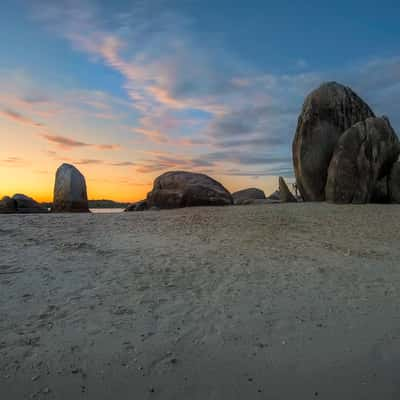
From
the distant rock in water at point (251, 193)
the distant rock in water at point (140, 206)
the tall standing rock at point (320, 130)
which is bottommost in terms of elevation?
the distant rock in water at point (140, 206)

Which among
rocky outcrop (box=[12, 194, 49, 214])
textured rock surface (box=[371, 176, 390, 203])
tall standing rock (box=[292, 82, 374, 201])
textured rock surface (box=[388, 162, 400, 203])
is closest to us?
textured rock surface (box=[388, 162, 400, 203])

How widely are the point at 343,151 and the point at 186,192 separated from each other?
633 cm

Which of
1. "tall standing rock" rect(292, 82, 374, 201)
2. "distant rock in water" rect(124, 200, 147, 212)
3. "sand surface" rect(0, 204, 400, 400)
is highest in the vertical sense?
"tall standing rock" rect(292, 82, 374, 201)

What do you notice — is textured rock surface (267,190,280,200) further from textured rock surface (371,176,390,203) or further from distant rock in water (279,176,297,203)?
textured rock surface (371,176,390,203)

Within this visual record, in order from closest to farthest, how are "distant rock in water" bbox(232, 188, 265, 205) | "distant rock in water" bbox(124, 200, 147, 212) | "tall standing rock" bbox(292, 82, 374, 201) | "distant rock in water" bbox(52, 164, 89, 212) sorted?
"tall standing rock" bbox(292, 82, 374, 201) < "distant rock in water" bbox(124, 200, 147, 212) < "distant rock in water" bbox(52, 164, 89, 212) < "distant rock in water" bbox(232, 188, 265, 205)

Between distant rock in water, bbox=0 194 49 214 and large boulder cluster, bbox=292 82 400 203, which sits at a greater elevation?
large boulder cluster, bbox=292 82 400 203

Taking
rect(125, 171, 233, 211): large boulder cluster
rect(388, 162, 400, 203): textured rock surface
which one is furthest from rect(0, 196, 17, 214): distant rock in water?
rect(388, 162, 400, 203): textured rock surface

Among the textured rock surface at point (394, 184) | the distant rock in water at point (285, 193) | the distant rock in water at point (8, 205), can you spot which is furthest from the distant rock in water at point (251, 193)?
the distant rock in water at point (8, 205)

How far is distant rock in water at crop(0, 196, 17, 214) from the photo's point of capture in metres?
16.9

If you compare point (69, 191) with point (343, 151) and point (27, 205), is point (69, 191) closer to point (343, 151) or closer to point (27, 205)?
point (27, 205)

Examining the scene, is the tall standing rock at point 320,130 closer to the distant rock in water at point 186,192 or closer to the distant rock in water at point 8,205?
the distant rock in water at point 186,192

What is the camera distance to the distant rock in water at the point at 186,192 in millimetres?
14055

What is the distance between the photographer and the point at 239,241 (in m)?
7.52

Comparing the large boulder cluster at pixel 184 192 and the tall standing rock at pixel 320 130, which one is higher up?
the tall standing rock at pixel 320 130
